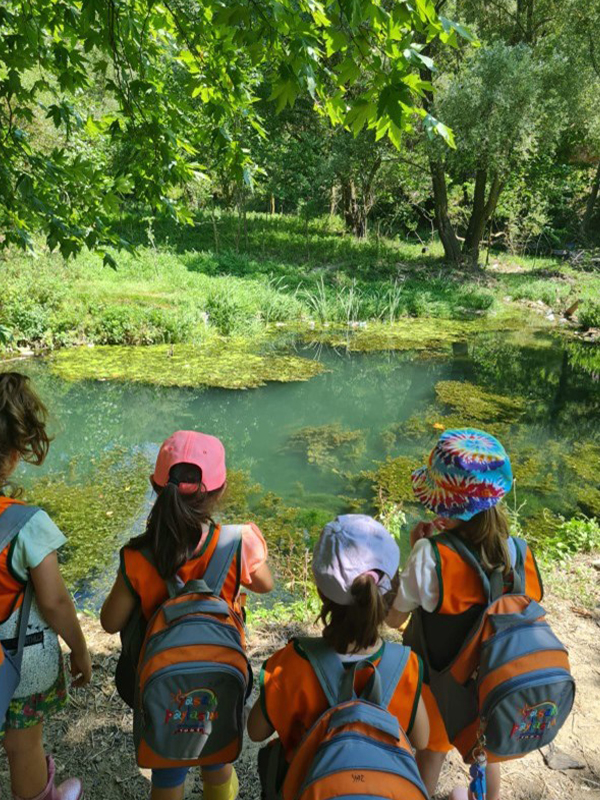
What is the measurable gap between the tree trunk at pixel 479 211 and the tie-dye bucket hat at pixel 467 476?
14.7 m

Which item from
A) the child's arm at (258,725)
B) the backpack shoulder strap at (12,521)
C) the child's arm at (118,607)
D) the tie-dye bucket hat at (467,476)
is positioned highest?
the tie-dye bucket hat at (467,476)

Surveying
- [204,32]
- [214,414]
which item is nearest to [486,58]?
[214,414]

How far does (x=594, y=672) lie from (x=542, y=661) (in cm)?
122

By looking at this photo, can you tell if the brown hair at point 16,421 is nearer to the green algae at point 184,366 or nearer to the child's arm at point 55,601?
the child's arm at point 55,601

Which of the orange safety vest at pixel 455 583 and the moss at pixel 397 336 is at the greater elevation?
the orange safety vest at pixel 455 583

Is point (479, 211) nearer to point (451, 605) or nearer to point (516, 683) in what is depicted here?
point (451, 605)

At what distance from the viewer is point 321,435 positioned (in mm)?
6270

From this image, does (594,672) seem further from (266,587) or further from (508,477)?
(266,587)

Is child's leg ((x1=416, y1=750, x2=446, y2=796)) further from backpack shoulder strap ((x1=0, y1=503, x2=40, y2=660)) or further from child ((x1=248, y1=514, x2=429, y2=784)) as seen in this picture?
backpack shoulder strap ((x1=0, y1=503, x2=40, y2=660))

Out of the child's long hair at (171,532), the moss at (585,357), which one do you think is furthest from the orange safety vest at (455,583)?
the moss at (585,357)

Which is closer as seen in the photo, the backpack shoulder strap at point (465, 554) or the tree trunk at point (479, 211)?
the backpack shoulder strap at point (465, 554)

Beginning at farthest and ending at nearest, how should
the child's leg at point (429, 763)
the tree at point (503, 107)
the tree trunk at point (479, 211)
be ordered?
the tree trunk at point (479, 211)
the tree at point (503, 107)
the child's leg at point (429, 763)

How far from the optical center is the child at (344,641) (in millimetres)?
1135

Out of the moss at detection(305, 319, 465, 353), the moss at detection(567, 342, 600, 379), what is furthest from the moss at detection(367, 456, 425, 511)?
the moss at detection(567, 342, 600, 379)
